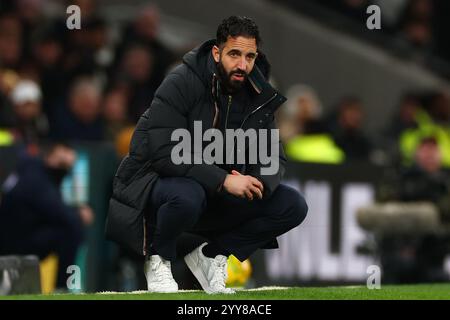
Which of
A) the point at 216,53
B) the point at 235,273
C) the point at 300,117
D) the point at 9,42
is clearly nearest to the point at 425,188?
the point at 300,117

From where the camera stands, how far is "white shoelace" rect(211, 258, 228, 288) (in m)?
7.99

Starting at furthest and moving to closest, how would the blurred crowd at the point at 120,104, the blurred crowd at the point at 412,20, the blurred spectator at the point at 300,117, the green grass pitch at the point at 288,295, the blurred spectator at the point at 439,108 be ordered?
the blurred crowd at the point at 412,20 < the blurred spectator at the point at 439,108 < the blurred spectator at the point at 300,117 < the blurred crowd at the point at 120,104 < the green grass pitch at the point at 288,295

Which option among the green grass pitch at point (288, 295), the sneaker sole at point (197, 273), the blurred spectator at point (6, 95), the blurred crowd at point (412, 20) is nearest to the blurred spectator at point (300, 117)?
the blurred crowd at point (412, 20)

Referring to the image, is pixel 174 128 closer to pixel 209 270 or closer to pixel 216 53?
pixel 216 53

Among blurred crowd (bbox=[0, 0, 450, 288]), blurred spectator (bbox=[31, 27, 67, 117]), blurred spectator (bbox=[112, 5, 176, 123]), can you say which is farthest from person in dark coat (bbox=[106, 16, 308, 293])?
blurred spectator (bbox=[112, 5, 176, 123])

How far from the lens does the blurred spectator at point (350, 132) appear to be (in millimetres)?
15445

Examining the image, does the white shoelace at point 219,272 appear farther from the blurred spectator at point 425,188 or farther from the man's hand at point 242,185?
the blurred spectator at point 425,188

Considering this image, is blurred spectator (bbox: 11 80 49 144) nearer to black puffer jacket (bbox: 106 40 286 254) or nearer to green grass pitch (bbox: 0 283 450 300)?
black puffer jacket (bbox: 106 40 286 254)

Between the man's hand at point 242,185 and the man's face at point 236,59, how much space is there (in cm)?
49

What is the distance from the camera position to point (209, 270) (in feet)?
26.6

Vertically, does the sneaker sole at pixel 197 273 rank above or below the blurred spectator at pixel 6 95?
below

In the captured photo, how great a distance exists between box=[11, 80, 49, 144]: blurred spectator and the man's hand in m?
4.58

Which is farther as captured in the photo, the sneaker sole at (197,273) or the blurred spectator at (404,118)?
the blurred spectator at (404,118)

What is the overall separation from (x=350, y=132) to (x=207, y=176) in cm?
802
